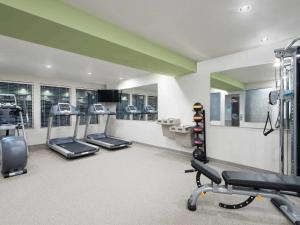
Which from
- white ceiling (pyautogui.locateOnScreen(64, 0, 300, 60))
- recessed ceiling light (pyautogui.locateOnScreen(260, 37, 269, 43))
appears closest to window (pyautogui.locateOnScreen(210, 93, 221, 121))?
white ceiling (pyautogui.locateOnScreen(64, 0, 300, 60))

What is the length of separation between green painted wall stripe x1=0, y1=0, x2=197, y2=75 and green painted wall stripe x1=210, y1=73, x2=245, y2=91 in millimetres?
1508

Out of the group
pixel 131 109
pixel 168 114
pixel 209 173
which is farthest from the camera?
pixel 131 109

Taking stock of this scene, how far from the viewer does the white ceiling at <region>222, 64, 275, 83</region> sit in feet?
11.3

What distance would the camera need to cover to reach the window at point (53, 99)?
20.5ft

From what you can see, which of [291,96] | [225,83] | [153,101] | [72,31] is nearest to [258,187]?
[291,96]

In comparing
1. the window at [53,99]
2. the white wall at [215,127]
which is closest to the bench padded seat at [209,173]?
the white wall at [215,127]

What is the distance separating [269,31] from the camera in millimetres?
2771

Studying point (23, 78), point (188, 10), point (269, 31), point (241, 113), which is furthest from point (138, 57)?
point (23, 78)

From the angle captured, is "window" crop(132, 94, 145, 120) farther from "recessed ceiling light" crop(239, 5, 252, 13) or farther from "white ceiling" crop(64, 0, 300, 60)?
"recessed ceiling light" crop(239, 5, 252, 13)

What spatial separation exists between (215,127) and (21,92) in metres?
6.39

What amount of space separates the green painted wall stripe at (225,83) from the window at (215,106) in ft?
0.76

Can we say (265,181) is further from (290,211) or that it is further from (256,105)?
(256,105)

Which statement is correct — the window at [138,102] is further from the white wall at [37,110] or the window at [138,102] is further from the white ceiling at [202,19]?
the white ceiling at [202,19]

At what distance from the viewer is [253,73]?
12.0 feet
